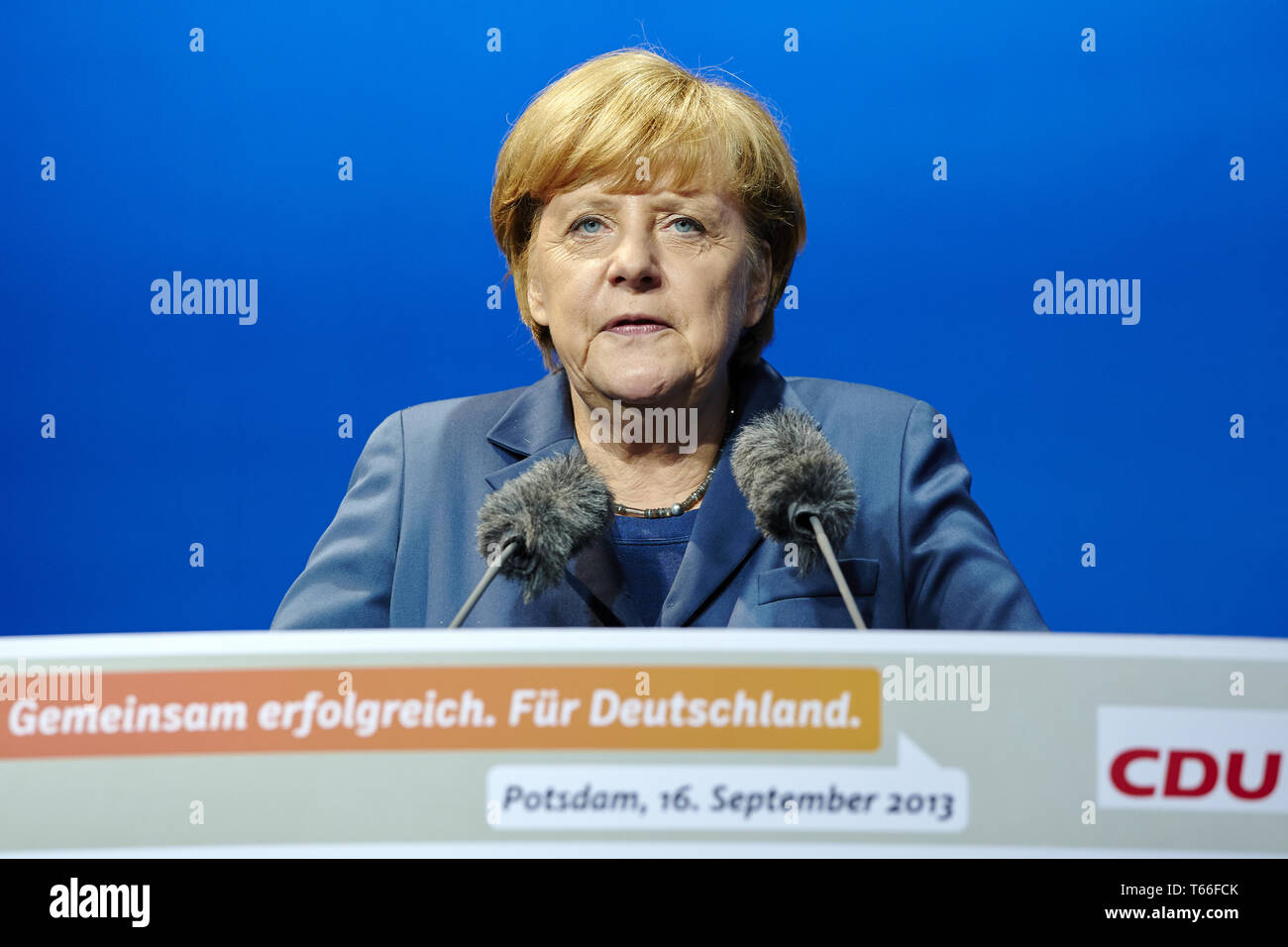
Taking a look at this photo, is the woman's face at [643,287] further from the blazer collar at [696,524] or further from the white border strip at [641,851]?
the white border strip at [641,851]

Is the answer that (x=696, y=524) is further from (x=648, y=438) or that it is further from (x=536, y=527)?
(x=536, y=527)

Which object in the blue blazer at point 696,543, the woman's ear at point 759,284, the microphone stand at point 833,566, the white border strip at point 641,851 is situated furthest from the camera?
the woman's ear at point 759,284

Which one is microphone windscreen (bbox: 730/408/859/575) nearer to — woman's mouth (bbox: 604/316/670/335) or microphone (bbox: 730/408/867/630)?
microphone (bbox: 730/408/867/630)

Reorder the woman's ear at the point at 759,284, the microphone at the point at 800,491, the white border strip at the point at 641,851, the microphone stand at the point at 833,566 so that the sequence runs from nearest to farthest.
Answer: the white border strip at the point at 641,851 → the microphone stand at the point at 833,566 → the microphone at the point at 800,491 → the woman's ear at the point at 759,284

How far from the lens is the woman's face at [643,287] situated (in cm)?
180

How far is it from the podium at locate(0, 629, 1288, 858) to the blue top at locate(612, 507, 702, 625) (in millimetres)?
646

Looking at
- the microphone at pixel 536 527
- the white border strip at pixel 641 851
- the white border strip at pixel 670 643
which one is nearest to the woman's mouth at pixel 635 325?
the microphone at pixel 536 527

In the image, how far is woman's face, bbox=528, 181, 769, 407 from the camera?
5.92ft

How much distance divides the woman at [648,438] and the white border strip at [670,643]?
547mm

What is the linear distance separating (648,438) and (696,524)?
0.65 ft

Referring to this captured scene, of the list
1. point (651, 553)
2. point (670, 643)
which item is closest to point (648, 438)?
point (651, 553)

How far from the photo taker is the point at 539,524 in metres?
1.44

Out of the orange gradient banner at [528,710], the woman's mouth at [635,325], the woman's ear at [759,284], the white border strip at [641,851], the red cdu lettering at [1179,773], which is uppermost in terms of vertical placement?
the woman's ear at [759,284]
